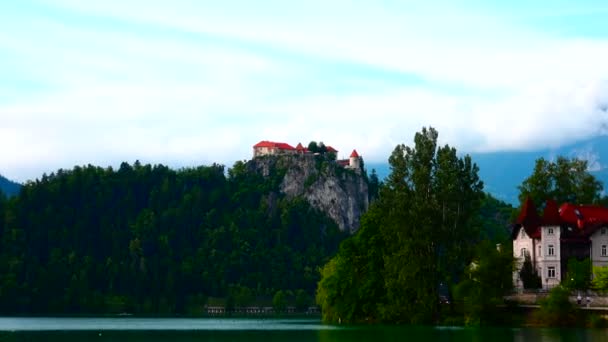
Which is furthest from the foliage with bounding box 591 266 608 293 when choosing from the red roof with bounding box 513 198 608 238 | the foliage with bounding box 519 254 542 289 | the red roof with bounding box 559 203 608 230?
the red roof with bounding box 559 203 608 230

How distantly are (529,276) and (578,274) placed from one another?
7.21m

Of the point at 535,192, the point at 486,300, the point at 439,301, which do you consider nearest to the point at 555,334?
the point at 486,300

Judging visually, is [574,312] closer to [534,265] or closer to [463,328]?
[463,328]

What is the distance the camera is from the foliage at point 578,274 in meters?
96.8

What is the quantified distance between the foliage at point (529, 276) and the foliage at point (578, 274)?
374 cm

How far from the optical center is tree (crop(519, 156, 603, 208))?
13100 centimetres

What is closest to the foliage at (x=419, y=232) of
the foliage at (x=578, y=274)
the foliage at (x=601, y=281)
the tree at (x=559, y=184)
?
the foliage at (x=578, y=274)

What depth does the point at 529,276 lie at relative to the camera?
351ft

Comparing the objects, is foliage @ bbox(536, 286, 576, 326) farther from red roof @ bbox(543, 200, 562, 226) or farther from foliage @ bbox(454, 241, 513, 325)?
red roof @ bbox(543, 200, 562, 226)

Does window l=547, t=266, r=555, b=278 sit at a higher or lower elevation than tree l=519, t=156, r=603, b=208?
lower

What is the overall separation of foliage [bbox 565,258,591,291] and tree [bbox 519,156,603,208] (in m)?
25.9

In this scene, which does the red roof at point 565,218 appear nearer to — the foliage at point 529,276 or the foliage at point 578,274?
the foliage at point 529,276

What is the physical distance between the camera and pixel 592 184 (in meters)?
133

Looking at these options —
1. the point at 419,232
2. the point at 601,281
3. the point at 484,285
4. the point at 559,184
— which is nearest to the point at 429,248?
the point at 419,232
